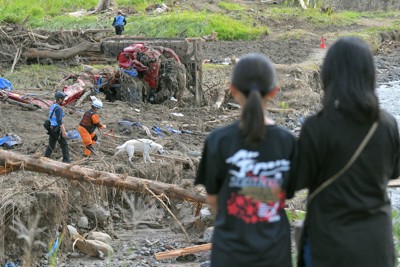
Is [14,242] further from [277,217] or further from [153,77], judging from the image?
[153,77]

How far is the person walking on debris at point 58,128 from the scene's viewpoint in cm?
1112

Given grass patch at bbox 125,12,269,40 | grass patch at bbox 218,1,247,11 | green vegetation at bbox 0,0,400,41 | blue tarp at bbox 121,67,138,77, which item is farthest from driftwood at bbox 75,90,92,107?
grass patch at bbox 218,1,247,11

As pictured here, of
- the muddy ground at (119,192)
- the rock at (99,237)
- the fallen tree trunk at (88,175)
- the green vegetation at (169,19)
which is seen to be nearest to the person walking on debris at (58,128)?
the muddy ground at (119,192)

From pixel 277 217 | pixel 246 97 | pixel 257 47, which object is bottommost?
pixel 257 47

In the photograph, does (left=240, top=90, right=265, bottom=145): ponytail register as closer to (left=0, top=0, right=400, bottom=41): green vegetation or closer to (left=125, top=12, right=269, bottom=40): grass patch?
(left=0, top=0, right=400, bottom=41): green vegetation

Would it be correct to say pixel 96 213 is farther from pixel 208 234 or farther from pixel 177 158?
pixel 177 158

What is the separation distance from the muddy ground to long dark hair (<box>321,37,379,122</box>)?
123 cm

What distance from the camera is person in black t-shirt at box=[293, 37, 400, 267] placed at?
380 centimetres

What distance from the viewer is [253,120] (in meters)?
3.70

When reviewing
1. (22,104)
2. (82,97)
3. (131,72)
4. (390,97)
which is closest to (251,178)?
(22,104)

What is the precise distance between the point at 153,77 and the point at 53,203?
25.9 ft

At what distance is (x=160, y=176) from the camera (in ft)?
38.7

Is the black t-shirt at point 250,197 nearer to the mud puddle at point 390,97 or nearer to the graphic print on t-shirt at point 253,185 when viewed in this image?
the graphic print on t-shirt at point 253,185

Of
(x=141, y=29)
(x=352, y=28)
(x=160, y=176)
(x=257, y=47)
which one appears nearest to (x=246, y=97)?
(x=160, y=176)
